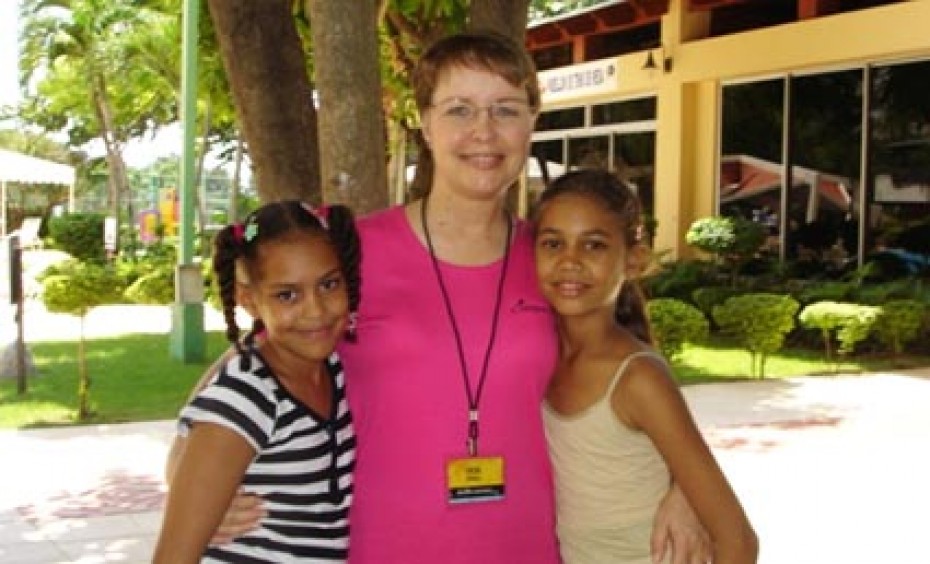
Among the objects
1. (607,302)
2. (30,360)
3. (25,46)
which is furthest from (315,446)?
(25,46)

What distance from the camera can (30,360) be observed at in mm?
11703

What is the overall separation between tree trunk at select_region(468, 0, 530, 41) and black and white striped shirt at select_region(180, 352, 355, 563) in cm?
234

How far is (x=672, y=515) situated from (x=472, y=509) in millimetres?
390

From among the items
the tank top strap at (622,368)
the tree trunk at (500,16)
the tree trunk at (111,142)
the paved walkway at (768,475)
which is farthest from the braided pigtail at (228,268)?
the tree trunk at (111,142)

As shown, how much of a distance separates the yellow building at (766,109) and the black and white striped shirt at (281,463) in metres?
12.7

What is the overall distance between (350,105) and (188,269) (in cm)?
912

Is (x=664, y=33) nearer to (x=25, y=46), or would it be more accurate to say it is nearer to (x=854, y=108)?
(x=854, y=108)

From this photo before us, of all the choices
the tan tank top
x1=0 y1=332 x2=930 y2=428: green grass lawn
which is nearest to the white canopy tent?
x1=0 y1=332 x2=930 y2=428: green grass lawn

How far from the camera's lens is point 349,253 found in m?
2.32

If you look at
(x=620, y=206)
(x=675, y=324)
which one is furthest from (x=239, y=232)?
(x=675, y=324)

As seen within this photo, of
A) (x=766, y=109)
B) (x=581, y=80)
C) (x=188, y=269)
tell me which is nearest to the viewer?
(x=188, y=269)

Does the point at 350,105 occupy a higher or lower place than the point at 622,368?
higher

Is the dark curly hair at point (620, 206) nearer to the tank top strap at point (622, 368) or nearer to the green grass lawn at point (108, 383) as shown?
the tank top strap at point (622, 368)

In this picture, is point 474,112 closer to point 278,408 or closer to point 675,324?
point 278,408
